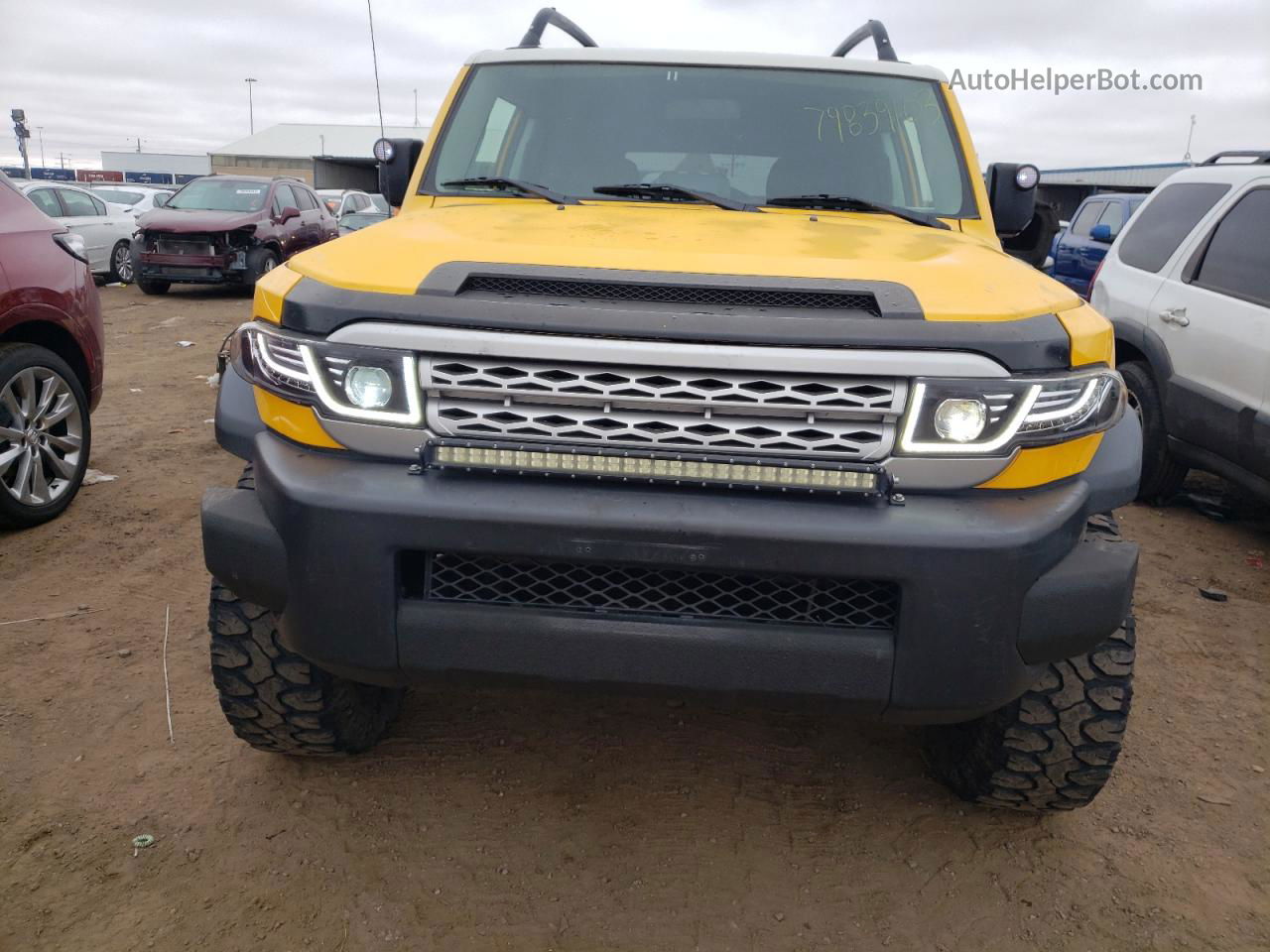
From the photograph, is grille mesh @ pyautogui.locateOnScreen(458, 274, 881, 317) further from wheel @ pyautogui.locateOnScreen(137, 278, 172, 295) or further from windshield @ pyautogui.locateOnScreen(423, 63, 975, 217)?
wheel @ pyautogui.locateOnScreen(137, 278, 172, 295)

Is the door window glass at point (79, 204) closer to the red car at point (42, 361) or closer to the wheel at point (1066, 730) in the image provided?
the red car at point (42, 361)

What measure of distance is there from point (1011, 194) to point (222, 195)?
43.3ft

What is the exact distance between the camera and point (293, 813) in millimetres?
2500

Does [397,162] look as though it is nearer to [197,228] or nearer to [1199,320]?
[1199,320]

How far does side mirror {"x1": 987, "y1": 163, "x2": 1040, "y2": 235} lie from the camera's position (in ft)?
10.2

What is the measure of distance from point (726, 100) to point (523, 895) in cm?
249

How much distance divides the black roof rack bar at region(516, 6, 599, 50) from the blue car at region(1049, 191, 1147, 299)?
26.3 feet

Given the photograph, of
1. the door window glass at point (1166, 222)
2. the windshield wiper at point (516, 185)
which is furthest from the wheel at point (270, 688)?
the door window glass at point (1166, 222)

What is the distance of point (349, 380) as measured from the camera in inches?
76.0

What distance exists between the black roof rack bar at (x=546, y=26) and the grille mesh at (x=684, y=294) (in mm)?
1994

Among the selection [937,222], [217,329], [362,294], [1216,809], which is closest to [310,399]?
[362,294]

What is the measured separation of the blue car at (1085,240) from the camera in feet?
34.8

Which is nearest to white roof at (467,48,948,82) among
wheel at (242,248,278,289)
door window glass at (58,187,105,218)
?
wheel at (242,248,278,289)

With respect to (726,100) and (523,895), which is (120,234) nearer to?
(726,100)
